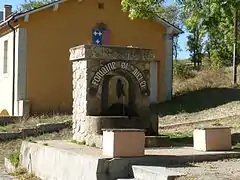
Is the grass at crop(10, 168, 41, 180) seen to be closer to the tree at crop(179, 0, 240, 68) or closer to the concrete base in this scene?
the concrete base

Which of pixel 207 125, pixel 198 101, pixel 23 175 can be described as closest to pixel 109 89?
pixel 23 175

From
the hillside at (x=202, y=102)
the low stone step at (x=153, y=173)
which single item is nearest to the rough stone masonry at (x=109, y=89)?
the low stone step at (x=153, y=173)

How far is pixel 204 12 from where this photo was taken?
14.5 m

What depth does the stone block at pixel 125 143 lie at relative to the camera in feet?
31.1

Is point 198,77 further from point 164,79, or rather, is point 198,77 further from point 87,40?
point 87,40

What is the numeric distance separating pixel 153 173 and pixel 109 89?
17.0 feet

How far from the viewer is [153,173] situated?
27.8 ft

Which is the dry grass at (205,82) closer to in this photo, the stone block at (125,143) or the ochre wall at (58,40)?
the ochre wall at (58,40)

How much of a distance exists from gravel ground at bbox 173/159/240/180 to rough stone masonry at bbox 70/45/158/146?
11.3ft

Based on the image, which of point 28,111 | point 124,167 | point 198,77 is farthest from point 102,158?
point 198,77

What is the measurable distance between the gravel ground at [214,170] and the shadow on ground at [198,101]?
12.9 meters

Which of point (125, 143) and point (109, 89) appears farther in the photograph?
point (109, 89)

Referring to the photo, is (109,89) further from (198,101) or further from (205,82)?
(205,82)

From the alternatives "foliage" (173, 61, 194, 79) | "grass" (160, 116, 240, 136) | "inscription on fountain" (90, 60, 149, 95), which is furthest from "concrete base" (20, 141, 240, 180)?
"foliage" (173, 61, 194, 79)
